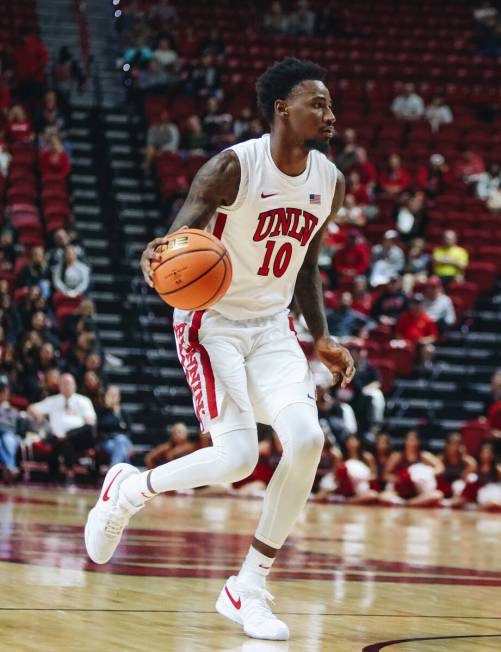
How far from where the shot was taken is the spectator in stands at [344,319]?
14562 millimetres

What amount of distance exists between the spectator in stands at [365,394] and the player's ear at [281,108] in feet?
30.4

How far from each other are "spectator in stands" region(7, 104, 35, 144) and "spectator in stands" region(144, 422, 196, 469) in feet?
18.6

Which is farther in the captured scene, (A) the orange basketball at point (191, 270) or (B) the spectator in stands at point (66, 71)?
(B) the spectator in stands at point (66, 71)

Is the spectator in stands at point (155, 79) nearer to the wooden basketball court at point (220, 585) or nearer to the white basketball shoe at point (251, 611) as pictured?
the wooden basketball court at point (220, 585)

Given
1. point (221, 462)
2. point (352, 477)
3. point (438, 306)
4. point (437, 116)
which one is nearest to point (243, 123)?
point (437, 116)

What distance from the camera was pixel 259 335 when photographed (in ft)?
15.2

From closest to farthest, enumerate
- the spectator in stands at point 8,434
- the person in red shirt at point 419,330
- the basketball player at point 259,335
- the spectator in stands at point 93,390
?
the basketball player at point 259,335, the spectator in stands at point 8,434, the spectator in stands at point 93,390, the person in red shirt at point 419,330

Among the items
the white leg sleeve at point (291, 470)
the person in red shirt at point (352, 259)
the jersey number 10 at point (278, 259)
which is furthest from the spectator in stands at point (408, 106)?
the white leg sleeve at point (291, 470)

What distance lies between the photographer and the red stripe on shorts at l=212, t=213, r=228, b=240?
4.65m

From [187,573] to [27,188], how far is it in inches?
432

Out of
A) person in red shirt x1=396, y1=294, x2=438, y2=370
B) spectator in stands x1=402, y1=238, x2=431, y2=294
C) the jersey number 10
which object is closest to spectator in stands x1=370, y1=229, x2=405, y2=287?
spectator in stands x1=402, y1=238, x2=431, y2=294

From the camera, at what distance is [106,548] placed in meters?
4.75

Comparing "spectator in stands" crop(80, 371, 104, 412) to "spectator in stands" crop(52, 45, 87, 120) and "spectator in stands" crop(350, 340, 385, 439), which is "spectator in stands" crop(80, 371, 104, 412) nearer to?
"spectator in stands" crop(350, 340, 385, 439)

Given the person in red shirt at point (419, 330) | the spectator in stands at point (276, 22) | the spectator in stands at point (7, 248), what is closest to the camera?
the spectator in stands at point (7, 248)
